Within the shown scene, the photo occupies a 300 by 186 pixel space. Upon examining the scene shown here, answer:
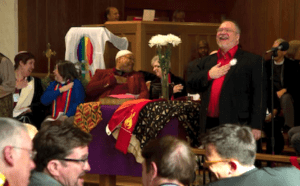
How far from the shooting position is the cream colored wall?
9.05 metres

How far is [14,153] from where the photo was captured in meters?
2.33

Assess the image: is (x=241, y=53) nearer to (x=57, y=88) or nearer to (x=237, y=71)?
(x=237, y=71)

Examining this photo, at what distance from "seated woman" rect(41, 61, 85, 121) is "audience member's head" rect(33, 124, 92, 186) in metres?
3.99

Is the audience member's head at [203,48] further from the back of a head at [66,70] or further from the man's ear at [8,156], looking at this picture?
the man's ear at [8,156]

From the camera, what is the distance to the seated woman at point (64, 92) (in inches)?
276

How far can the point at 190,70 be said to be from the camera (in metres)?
5.53

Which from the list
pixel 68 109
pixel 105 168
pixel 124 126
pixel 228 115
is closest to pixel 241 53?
pixel 228 115

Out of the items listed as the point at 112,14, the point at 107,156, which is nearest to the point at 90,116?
the point at 107,156

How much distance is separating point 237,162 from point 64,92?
4.34 m

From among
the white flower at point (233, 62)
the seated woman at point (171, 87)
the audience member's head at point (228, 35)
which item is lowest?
the seated woman at point (171, 87)

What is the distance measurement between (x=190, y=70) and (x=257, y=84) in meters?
0.67

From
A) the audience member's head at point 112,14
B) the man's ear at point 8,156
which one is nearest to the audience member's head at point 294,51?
the audience member's head at point 112,14

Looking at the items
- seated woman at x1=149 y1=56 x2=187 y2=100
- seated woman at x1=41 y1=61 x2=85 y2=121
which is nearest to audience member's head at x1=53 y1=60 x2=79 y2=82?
seated woman at x1=41 y1=61 x2=85 y2=121

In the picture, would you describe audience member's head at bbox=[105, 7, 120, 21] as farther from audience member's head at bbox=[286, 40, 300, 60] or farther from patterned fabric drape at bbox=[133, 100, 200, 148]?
patterned fabric drape at bbox=[133, 100, 200, 148]
